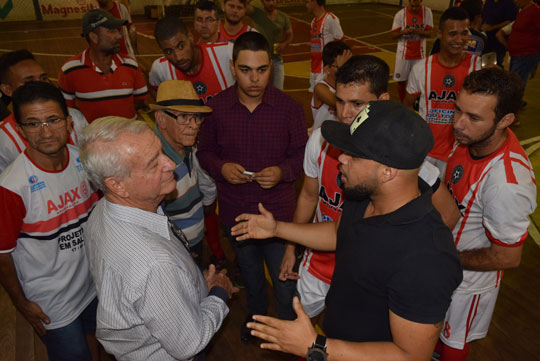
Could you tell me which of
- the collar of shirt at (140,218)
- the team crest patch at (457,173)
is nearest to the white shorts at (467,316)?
the team crest patch at (457,173)

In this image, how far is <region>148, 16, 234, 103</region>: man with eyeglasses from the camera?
13.2 ft

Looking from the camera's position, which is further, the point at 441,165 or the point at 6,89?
the point at 441,165

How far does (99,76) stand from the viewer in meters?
4.28

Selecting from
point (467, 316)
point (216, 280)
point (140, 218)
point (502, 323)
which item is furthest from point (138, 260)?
point (502, 323)

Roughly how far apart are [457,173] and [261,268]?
183cm

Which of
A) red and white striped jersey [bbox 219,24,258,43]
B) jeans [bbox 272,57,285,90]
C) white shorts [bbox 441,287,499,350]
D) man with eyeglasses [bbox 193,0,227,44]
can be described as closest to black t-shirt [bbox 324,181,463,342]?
white shorts [bbox 441,287,499,350]

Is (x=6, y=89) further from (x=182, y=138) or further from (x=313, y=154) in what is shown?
(x=313, y=154)

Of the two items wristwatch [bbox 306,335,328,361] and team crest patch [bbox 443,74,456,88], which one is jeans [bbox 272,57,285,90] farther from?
wristwatch [bbox 306,335,328,361]

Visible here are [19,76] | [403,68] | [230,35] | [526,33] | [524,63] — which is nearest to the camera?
[19,76]

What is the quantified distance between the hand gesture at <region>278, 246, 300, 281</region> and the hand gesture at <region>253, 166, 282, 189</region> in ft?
1.78

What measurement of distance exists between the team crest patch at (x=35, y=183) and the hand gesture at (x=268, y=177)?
1.47m

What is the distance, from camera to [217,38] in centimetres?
566

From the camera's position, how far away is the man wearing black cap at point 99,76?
4.26 m

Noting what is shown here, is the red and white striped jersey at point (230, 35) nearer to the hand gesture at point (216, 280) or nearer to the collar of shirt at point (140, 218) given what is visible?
the hand gesture at point (216, 280)
